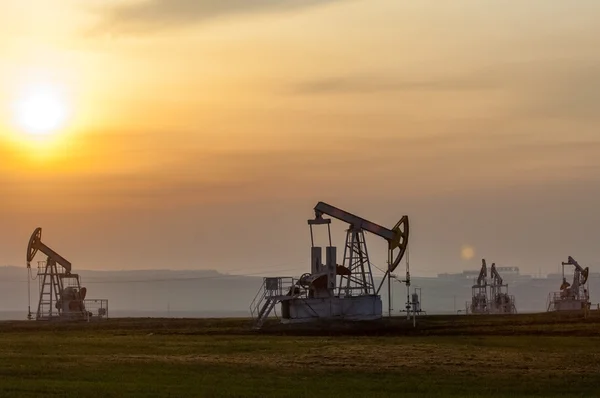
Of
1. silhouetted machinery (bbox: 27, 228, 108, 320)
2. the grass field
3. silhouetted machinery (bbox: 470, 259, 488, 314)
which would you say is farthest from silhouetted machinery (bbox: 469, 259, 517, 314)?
the grass field

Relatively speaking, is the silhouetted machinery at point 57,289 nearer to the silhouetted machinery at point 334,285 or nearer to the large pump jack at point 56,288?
→ the large pump jack at point 56,288

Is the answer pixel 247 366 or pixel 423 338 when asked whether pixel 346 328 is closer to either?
pixel 423 338

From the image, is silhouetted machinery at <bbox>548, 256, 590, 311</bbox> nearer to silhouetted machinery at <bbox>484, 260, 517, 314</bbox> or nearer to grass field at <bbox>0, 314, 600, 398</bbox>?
silhouetted machinery at <bbox>484, 260, 517, 314</bbox>

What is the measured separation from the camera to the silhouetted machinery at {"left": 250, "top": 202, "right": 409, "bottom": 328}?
71.5 meters

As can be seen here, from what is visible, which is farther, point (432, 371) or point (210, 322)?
point (210, 322)

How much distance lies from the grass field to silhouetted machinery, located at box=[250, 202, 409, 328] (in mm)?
8966

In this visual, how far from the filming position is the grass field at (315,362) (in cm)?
3369

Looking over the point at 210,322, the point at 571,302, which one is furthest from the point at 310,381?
the point at 571,302

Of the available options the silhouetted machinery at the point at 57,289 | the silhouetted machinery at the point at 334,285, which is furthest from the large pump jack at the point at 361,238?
the silhouetted machinery at the point at 57,289

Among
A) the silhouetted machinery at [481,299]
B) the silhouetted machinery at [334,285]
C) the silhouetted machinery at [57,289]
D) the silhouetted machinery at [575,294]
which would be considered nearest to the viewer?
the silhouetted machinery at [334,285]

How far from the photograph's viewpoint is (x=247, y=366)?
40.1 metres

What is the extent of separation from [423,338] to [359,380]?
59.1ft

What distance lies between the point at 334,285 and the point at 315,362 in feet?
103

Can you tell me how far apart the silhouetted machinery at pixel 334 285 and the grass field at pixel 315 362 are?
8.97 metres
